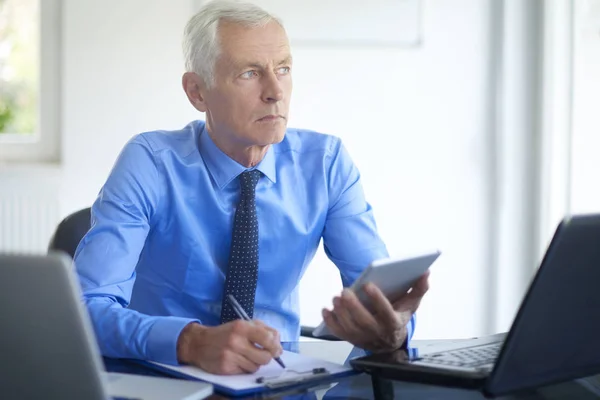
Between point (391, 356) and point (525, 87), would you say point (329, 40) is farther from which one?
point (391, 356)

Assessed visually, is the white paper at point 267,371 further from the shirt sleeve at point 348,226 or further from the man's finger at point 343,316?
the shirt sleeve at point 348,226

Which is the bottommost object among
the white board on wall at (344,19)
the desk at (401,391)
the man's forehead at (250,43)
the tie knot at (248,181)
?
the desk at (401,391)

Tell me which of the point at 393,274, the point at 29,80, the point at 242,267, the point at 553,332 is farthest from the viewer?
the point at 29,80

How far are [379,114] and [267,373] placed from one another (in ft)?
7.88

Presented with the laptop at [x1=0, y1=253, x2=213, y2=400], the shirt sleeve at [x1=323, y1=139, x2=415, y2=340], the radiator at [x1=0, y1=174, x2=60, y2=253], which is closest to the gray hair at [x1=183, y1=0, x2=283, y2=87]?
the shirt sleeve at [x1=323, y1=139, x2=415, y2=340]

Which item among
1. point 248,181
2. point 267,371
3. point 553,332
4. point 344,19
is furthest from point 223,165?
point 344,19

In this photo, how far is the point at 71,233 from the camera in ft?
6.36

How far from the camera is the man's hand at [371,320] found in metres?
1.42

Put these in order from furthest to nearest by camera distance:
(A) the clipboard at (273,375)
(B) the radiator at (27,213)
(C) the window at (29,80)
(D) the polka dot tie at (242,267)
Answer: (C) the window at (29,80) < (B) the radiator at (27,213) < (D) the polka dot tie at (242,267) < (A) the clipboard at (273,375)

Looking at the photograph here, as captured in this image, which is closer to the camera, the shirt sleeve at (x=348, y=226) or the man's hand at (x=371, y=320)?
the man's hand at (x=371, y=320)

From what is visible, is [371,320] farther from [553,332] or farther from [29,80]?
[29,80]

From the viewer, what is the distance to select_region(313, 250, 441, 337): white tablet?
1.31 meters

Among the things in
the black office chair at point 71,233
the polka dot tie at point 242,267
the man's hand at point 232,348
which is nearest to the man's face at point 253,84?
the polka dot tie at point 242,267

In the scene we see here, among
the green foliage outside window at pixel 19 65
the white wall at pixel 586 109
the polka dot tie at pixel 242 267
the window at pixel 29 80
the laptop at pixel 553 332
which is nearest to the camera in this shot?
the laptop at pixel 553 332
